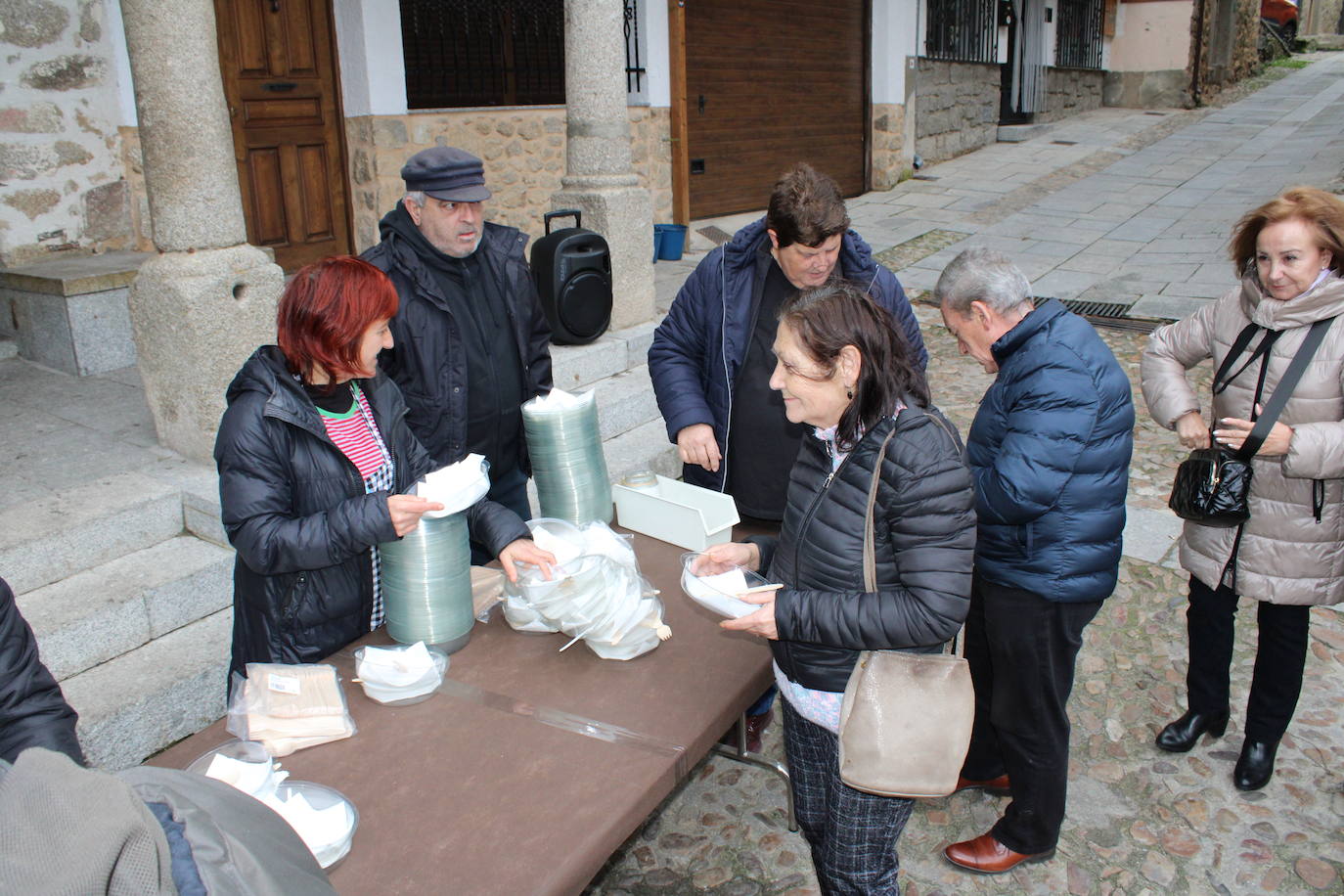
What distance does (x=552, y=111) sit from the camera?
8414 mm

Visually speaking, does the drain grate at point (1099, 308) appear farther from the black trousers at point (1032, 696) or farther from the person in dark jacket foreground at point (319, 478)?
the person in dark jacket foreground at point (319, 478)

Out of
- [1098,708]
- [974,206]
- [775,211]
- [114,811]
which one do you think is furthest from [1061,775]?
[974,206]

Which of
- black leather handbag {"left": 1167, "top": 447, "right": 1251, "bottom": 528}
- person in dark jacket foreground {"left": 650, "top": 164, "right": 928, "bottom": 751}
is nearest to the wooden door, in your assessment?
person in dark jacket foreground {"left": 650, "top": 164, "right": 928, "bottom": 751}

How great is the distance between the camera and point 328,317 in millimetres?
2119

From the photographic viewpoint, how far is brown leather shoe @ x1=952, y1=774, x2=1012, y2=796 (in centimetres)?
306

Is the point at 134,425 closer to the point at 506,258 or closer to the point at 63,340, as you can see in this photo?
the point at 63,340

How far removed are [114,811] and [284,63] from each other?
6.88 m

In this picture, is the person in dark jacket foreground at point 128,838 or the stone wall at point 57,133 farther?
the stone wall at point 57,133

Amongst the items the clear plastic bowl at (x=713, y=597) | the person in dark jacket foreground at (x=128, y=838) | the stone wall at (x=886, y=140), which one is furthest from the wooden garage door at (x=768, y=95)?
the person in dark jacket foreground at (x=128, y=838)

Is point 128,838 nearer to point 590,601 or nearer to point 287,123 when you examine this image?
point 590,601

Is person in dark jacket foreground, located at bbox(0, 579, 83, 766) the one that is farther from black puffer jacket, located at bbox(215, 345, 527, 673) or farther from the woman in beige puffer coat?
the woman in beige puffer coat

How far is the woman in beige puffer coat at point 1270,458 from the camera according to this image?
102 inches

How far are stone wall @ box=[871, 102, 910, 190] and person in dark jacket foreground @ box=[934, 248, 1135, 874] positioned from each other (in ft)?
35.6

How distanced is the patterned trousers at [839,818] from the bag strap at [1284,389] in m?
1.37
